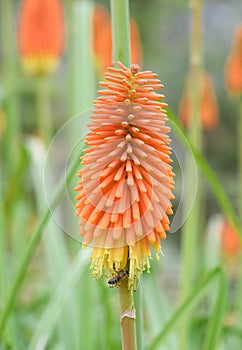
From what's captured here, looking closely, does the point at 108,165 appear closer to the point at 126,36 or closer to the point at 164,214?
the point at 164,214

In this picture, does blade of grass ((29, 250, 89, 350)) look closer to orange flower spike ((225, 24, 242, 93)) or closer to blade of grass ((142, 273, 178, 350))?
blade of grass ((142, 273, 178, 350))

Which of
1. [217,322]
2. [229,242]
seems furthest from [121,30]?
[229,242]

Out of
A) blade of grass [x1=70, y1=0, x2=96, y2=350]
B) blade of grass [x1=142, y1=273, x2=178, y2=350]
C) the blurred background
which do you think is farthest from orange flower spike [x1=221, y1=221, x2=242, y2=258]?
blade of grass [x1=70, y1=0, x2=96, y2=350]

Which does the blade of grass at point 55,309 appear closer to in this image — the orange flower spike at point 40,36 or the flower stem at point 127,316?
the flower stem at point 127,316

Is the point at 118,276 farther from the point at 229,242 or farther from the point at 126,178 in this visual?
the point at 229,242

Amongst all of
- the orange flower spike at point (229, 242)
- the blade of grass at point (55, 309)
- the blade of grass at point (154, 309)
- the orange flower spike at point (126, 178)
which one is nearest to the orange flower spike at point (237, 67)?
the orange flower spike at point (229, 242)
